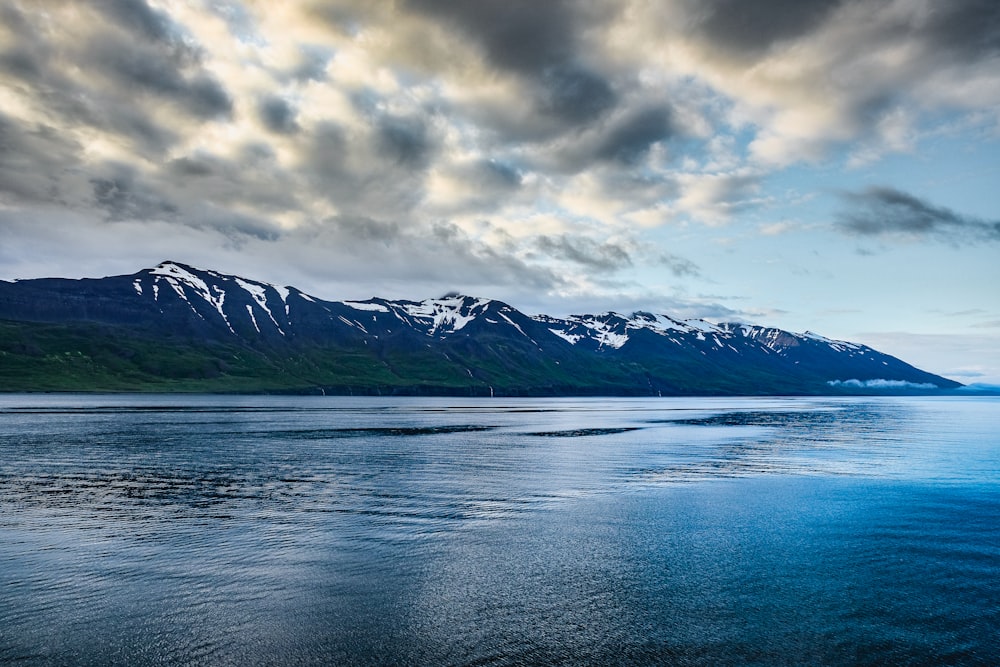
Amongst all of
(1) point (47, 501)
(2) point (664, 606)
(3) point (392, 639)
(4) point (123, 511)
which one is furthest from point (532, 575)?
(1) point (47, 501)

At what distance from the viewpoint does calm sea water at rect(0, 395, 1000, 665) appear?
1820cm

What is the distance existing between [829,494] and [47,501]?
51.9 meters

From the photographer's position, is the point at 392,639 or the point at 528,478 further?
the point at 528,478

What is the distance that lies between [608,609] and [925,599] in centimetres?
1165

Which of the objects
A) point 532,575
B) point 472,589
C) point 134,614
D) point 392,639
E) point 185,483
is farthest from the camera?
point 185,483

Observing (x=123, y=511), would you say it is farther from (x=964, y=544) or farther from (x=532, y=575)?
(x=964, y=544)

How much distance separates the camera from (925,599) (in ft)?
73.8

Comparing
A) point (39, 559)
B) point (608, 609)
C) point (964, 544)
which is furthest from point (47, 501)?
point (964, 544)

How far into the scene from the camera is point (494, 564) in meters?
26.3

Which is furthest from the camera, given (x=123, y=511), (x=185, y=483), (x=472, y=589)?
(x=185, y=483)

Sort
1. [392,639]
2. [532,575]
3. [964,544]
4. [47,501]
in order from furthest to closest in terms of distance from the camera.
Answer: [47,501]
[964,544]
[532,575]
[392,639]

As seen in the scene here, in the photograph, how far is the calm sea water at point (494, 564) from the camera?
1820 cm

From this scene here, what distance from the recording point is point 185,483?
47.8 m

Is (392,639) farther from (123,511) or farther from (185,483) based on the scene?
(185,483)
